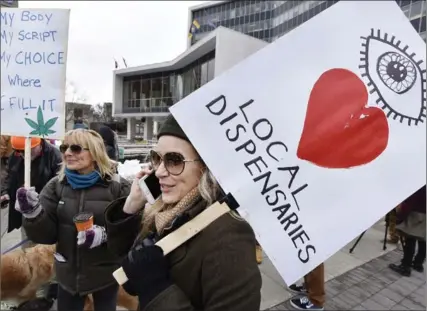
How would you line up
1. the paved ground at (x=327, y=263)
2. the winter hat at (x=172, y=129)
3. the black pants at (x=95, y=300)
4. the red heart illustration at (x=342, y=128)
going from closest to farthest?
the red heart illustration at (x=342, y=128), the winter hat at (x=172, y=129), the black pants at (x=95, y=300), the paved ground at (x=327, y=263)

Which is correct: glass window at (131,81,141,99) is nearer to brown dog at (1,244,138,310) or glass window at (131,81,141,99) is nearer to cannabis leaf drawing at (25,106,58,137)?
brown dog at (1,244,138,310)

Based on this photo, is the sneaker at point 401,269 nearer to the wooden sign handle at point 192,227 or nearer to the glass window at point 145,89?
the wooden sign handle at point 192,227

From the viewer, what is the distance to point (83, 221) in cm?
190

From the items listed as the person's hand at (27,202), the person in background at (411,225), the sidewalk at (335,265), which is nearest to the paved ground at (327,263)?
the sidewalk at (335,265)

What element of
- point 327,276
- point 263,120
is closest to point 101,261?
point 263,120

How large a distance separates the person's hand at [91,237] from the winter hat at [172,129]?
0.95 m

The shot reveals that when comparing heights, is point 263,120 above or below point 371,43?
below

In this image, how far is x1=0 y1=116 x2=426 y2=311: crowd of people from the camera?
115 centimetres

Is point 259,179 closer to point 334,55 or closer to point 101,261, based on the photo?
point 334,55

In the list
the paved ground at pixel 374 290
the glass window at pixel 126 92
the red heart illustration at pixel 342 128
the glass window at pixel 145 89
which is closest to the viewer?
the red heart illustration at pixel 342 128

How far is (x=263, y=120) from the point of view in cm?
125

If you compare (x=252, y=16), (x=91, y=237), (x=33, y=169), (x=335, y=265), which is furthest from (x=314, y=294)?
(x=252, y=16)

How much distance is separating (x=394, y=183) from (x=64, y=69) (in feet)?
6.82

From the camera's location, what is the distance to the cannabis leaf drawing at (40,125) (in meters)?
2.08
